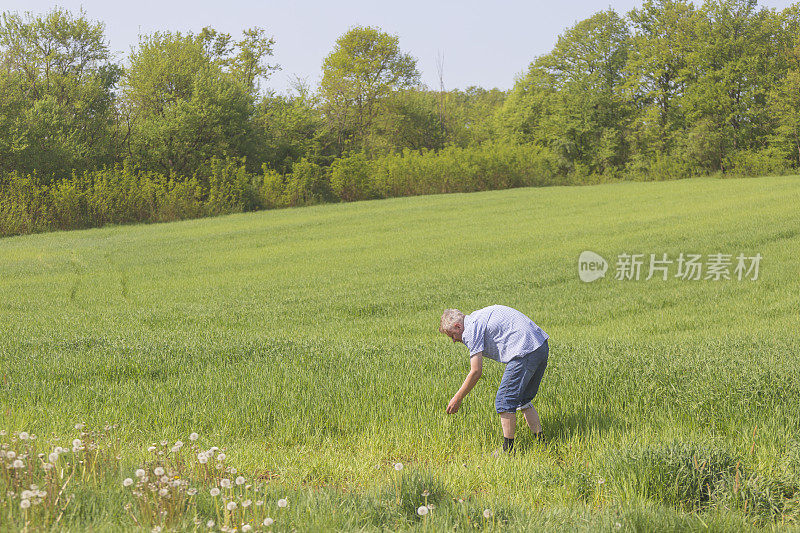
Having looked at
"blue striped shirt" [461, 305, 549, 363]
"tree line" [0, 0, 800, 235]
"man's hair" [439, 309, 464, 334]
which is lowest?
"blue striped shirt" [461, 305, 549, 363]

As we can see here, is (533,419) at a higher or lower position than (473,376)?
lower

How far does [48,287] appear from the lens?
17.6 meters

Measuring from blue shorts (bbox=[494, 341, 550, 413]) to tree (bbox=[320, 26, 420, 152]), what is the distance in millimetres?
58345

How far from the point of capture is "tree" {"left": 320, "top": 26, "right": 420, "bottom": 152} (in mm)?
62594

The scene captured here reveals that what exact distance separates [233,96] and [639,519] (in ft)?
164

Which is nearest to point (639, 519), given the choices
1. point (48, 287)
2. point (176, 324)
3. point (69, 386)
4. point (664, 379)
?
point (664, 379)

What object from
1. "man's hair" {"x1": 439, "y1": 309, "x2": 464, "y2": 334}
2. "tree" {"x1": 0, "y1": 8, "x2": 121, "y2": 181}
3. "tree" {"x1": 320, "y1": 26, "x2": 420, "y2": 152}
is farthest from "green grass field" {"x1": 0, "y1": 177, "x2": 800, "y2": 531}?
"tree" {"x1": 320, "y1": 26, "x2": 420, "y2": 152}

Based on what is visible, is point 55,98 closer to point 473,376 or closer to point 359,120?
point 359,120

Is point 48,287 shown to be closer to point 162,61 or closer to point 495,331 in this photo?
point 495,331

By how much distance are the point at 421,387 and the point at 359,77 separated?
61076 mm

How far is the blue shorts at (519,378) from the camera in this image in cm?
478

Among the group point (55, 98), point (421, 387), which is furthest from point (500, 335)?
point (55, 98)

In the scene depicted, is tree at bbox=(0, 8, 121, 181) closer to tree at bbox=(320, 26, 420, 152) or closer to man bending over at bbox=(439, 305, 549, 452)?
tree at bbox=(320, 26, 420, 152)

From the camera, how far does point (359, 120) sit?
63312mm
